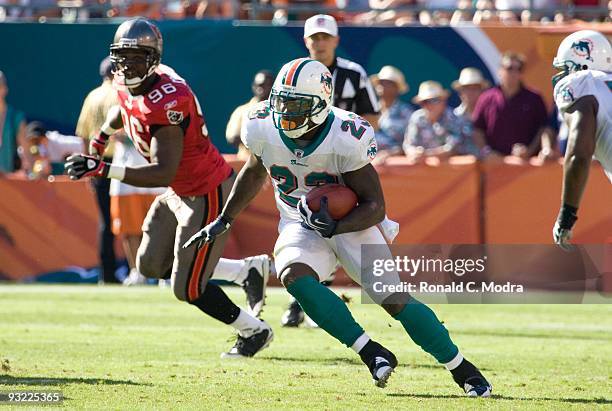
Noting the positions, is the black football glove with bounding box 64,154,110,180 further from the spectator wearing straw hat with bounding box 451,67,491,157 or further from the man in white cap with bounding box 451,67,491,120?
the man in white cap with bounding box 451,67,491,120

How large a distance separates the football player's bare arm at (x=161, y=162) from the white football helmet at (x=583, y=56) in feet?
7.20

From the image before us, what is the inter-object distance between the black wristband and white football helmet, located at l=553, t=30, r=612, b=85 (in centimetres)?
82

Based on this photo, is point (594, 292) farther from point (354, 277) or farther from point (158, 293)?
point (354, 277)

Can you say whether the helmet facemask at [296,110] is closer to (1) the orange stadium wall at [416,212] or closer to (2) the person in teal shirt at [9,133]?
(1) the orange stadium wall at [416,212]

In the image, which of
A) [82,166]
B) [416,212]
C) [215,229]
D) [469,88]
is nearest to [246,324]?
[215,229]

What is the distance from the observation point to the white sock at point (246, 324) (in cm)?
747

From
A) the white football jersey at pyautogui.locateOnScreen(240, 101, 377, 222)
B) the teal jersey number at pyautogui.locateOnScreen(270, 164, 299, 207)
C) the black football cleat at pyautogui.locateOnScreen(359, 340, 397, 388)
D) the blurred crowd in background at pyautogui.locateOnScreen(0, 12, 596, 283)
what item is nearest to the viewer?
the black football cleat at pyautogui.locateOnScreen(359, 340, 397, 388)

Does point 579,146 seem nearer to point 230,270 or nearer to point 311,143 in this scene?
point 311,143

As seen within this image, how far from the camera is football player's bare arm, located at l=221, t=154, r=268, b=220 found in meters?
6.50

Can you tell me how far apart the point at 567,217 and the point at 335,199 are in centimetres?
149

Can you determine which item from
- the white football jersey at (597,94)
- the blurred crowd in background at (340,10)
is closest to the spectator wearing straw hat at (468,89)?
the blurred crowd in background at (340,10)

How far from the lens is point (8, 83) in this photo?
1358cm

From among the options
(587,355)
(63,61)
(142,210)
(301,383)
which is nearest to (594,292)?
(587,355)

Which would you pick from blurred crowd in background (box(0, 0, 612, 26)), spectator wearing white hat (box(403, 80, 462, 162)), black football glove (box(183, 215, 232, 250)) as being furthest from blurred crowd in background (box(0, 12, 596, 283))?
black football glove (box(183, 215, 232, 250))
